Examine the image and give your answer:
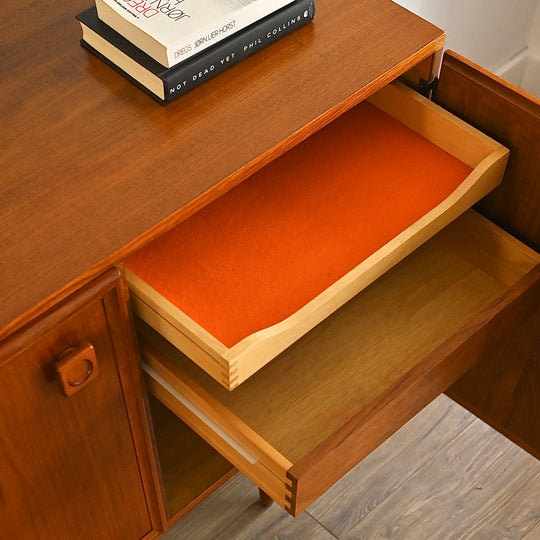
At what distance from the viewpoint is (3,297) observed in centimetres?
73

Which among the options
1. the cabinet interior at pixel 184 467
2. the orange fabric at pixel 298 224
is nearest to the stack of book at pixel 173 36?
the orange fabric at pixel 298 224

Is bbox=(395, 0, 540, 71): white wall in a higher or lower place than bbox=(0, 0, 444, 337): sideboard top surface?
lower

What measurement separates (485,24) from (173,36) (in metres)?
1.02

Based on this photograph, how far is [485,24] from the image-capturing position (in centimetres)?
172

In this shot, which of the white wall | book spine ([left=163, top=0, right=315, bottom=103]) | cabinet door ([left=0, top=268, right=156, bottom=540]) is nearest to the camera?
cabinet door ([left=0, top=268, right=156, bottom=540])

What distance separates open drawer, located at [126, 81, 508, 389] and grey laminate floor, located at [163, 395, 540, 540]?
0.50 meters

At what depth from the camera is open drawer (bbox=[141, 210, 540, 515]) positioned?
88 centimetres

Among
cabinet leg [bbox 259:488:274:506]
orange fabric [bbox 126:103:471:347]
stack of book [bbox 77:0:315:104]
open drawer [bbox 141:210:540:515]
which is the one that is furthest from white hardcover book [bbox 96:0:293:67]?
cabinet leg [bbox 259:488:274:506]

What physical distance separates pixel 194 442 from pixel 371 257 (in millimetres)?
414

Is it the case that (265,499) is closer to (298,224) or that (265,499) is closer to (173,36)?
(298,224)

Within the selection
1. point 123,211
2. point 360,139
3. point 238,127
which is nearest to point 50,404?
point 123,211

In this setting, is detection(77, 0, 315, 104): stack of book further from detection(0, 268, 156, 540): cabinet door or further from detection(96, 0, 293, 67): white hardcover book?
detection(0, 268, 156, 540): cabinet door

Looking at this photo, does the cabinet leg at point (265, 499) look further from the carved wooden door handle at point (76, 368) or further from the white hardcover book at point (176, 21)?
the white hardcover book at point (176, 21)

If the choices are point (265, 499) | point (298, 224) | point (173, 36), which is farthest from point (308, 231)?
point (265, 499)
